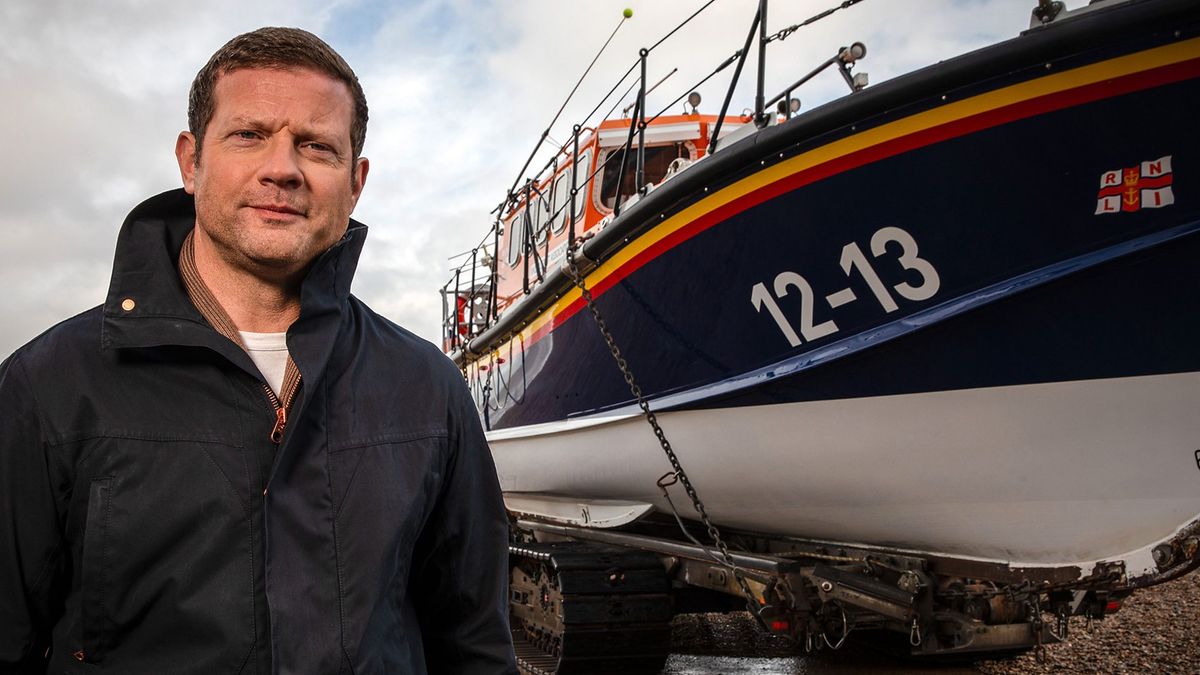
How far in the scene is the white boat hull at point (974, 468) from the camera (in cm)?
313

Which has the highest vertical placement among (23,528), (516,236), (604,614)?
(516,236)

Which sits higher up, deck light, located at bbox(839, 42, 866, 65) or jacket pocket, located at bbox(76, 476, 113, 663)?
deck light, located at bbox(839, 42, 866, 65)

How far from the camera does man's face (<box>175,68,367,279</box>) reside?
1.38m

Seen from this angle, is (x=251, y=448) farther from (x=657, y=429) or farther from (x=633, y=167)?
(x=633, y=167)

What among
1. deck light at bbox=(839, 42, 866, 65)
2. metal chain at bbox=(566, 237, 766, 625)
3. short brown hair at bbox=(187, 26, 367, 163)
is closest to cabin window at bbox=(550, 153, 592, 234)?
metal chain at bbox=(566, 237, 766, 625)

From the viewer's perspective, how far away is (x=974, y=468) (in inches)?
133

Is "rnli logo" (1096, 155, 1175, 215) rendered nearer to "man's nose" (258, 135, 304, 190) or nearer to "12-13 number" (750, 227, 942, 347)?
"12-13 number" (750, 227, 942, 347)

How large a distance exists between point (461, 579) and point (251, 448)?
0.42 metres

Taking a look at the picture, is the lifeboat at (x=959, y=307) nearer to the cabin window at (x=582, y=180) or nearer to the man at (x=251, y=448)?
the cabin window at (x=582, y=180)

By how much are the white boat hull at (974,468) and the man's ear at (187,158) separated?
8.90ft

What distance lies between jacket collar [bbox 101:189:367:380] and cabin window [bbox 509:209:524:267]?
18.4 feet

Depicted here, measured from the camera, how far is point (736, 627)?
6.25m

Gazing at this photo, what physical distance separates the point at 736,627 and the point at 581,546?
1896mm

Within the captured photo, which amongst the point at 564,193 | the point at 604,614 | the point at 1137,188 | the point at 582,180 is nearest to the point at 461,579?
the point at 1137,188
